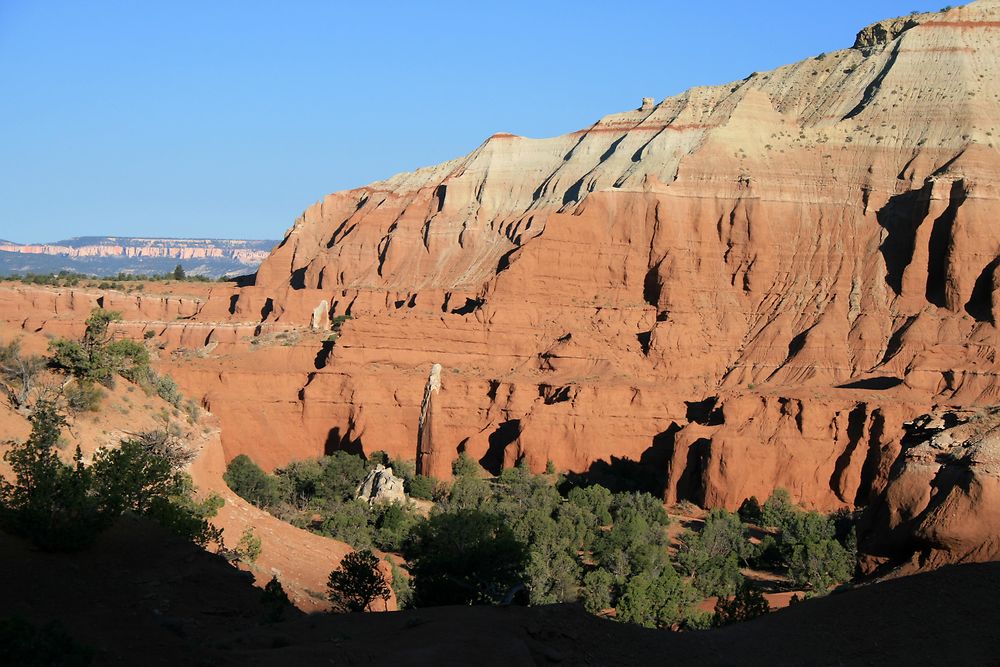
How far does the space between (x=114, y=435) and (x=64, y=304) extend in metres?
63.0

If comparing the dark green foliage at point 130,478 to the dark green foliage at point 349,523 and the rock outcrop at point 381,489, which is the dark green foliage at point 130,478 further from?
the rock outcrop at point 381,489

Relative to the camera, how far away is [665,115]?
87.2m

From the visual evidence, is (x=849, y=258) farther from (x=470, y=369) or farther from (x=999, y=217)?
(x=470, y=369)

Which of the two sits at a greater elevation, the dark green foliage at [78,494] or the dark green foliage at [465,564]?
the dark green foliage at [78,494]

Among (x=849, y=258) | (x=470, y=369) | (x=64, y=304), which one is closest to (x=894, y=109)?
(x=849, y=258)

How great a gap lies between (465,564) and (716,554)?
52.6 feet

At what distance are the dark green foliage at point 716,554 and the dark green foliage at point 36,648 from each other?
76.0 feet

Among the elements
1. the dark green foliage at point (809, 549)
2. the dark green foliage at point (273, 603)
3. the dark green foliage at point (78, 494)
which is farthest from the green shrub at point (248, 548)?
the dark green foliage at point (809, 549)

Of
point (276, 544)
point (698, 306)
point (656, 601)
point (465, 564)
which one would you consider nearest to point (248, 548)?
point (276, 544)

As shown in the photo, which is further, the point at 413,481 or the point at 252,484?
the point at 413,481

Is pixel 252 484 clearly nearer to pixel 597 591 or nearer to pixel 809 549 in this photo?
pixel 597 591

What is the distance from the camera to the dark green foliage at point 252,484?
45.0 meters

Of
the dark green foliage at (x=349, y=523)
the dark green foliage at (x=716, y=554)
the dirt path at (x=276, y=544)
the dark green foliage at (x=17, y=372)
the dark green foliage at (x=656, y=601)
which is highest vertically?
the dark green foliage at (x=17, y=372)

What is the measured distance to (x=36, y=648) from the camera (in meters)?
→ 12.5
